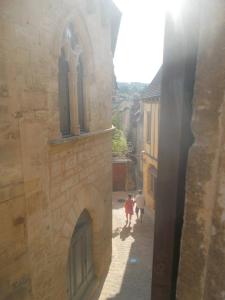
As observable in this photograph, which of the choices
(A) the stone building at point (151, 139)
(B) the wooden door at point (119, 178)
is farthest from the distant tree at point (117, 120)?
(A) the stone building at point (151, 139)

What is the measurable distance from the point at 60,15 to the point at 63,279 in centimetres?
469

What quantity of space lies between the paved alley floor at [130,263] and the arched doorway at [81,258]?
0.75 metres

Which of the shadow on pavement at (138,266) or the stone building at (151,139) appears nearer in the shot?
the shadow on pavement at (138,266)

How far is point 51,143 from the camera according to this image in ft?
13.5

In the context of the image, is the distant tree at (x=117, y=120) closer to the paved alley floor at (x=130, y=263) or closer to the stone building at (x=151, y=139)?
the stone building at (x=151, y=139)

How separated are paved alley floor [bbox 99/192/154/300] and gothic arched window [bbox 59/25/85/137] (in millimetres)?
4367

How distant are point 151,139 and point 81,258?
678cm

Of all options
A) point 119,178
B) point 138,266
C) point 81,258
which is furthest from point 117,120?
point 81,258

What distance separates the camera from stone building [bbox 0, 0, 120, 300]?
10.8 ft

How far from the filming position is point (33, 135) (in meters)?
3.67

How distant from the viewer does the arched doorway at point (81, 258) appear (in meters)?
5.71

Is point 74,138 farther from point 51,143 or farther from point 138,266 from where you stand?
point 138,266

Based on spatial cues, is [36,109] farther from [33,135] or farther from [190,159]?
[190,159]

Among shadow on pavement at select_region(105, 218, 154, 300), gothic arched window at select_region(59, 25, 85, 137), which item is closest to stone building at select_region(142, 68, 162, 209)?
shadow on pavement at select_region(105, 218, 154, 300)
